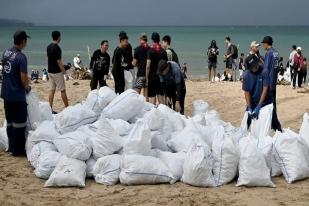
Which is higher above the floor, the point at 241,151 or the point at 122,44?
the point at 122,44

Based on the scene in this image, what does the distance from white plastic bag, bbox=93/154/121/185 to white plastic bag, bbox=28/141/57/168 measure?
712 millimetres

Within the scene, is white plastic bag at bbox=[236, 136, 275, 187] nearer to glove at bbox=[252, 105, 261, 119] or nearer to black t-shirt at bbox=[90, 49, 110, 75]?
glove at bbox=[252, 105, 261, 119]

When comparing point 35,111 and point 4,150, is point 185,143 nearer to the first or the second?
point 35,111

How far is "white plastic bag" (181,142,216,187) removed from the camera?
4543 millimetres

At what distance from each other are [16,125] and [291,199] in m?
3.12

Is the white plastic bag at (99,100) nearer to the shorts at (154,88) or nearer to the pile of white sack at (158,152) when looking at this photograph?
the pile of white sack at (158,152)

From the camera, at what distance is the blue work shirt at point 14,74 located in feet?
18.0

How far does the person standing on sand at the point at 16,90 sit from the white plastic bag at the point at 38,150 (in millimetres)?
470

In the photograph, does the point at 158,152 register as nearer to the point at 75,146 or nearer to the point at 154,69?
the point at 75,146

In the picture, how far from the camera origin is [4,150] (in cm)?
600

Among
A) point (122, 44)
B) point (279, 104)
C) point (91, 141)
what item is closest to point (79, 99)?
point (122, 44)

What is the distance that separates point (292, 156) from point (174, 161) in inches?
45.6

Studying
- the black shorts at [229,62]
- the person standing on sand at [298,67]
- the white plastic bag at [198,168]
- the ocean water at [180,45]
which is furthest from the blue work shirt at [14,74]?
the ocean water at [180,45]

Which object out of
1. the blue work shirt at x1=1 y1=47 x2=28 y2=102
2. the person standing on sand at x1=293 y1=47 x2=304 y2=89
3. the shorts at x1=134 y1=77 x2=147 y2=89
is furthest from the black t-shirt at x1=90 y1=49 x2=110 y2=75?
the person standing on sand at x1=293 y1=47 x2=304 y2=89
